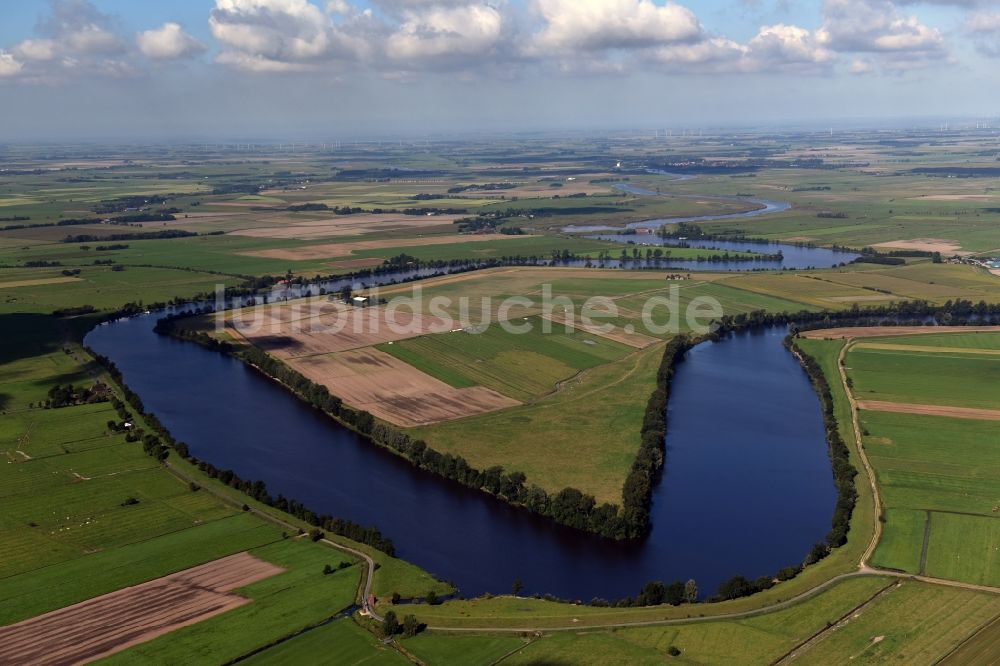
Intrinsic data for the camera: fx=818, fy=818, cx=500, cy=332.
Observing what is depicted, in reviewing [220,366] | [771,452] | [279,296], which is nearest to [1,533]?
[220,366]

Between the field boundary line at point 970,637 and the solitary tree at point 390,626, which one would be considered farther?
the solitary tree at point 390,626

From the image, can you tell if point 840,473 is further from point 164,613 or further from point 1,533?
point 1,533

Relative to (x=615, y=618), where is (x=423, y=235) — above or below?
above

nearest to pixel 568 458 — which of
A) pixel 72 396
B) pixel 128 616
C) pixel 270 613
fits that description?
pixel 270 613

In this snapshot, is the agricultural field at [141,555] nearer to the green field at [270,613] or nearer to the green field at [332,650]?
the green field at [270,613]

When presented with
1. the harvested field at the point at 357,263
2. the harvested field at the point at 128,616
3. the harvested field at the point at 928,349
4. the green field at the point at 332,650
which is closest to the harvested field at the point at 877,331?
the harvested field at the point at 928,349

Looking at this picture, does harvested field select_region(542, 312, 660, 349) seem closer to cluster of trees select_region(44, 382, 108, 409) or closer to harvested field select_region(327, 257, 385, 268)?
harvested field select_region(327, 257, 385, 268)
